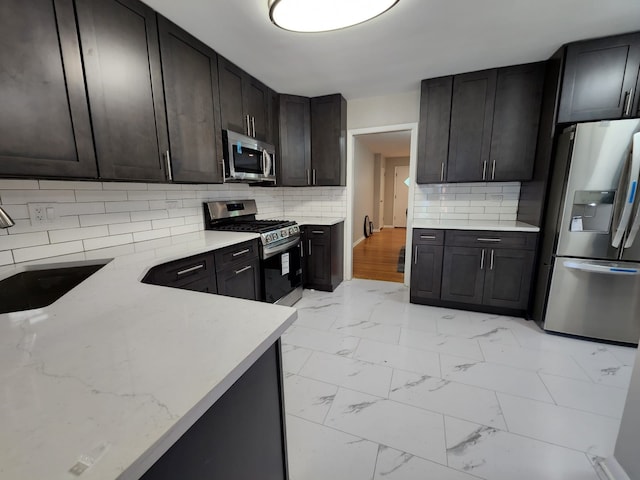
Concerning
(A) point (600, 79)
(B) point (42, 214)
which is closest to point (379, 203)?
(A) point (600, 79)

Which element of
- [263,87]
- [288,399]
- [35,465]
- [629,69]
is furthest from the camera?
[263,87]

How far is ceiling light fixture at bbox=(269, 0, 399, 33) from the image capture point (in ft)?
4.09

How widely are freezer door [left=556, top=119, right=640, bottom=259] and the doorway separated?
5.54 ft

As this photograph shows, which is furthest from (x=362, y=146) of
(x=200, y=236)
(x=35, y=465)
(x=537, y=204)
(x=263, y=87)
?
(x=35, y=465)

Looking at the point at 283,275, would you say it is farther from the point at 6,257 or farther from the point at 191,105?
the point at 6,257

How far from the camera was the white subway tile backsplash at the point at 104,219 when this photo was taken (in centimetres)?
172

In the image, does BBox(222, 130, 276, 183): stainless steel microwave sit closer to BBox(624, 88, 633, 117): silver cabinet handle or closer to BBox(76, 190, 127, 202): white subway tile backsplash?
BBox(76, 190, 127, 202): white subway tile backsplash

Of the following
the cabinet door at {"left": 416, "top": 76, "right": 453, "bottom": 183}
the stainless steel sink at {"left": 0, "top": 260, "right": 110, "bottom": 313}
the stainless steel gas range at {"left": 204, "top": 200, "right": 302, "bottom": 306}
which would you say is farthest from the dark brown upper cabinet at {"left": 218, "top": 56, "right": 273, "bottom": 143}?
the cabinet door at {"left": 416, "top": 76, "right": 453, "bottom": 183}

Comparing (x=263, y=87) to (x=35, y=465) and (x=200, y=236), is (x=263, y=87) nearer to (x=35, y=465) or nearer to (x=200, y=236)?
(x=200, y=236)

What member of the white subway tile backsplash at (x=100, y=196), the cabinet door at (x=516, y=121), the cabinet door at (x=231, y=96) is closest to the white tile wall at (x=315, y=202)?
the cabinet door at (x=231, y=96)

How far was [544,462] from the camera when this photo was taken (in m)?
1.26

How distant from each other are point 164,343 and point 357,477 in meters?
1.12

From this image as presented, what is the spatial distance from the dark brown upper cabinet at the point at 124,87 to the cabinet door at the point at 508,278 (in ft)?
9.66

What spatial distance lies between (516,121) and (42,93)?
137 inches
